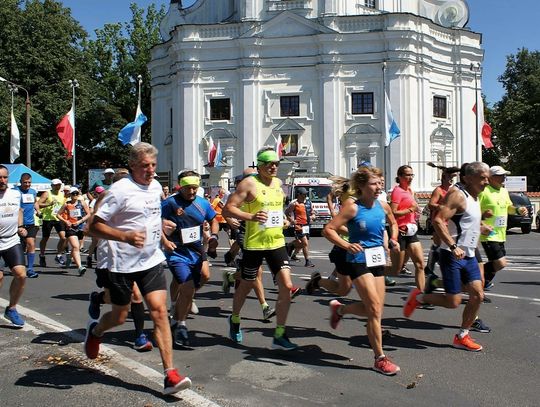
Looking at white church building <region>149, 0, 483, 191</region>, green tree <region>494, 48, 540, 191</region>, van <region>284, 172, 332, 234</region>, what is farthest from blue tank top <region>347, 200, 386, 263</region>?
green tree <region>494, 48, 540, 191</region>

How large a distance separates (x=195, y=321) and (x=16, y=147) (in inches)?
1088

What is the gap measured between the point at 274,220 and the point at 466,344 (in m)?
2.32

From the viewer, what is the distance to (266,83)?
4362cm

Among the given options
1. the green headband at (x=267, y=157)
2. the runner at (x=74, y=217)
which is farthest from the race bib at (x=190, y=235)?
the runner at (x=74, y=217)

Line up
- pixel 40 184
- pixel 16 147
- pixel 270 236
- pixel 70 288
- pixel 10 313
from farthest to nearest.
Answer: pixel 16 147, pixel 40 184, pixel 70 288, pixel 10 313, pixel 270 236

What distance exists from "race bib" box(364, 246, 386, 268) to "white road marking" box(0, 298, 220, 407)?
1.91m

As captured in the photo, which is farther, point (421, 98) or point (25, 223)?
point (421, 98)

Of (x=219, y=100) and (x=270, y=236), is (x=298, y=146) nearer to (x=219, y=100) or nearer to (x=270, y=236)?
(x=219, y=100)

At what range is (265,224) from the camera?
6.88 meters

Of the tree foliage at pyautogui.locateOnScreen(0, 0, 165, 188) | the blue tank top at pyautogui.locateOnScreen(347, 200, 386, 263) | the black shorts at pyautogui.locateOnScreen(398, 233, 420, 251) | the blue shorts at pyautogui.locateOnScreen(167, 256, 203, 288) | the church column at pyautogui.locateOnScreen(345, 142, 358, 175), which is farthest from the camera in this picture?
the tree foliage at pyautogui.locateOnScreen(0, 0, 165, 188)

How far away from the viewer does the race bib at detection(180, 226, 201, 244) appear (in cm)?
738

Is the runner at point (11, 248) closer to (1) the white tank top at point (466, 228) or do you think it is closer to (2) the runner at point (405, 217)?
(1) the white tank top at point (466, 228)

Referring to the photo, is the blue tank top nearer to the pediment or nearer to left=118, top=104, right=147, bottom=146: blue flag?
left=118, top=104, right=147, bottom=146: blue flag

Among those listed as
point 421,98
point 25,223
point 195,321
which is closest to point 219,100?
point 421,98
